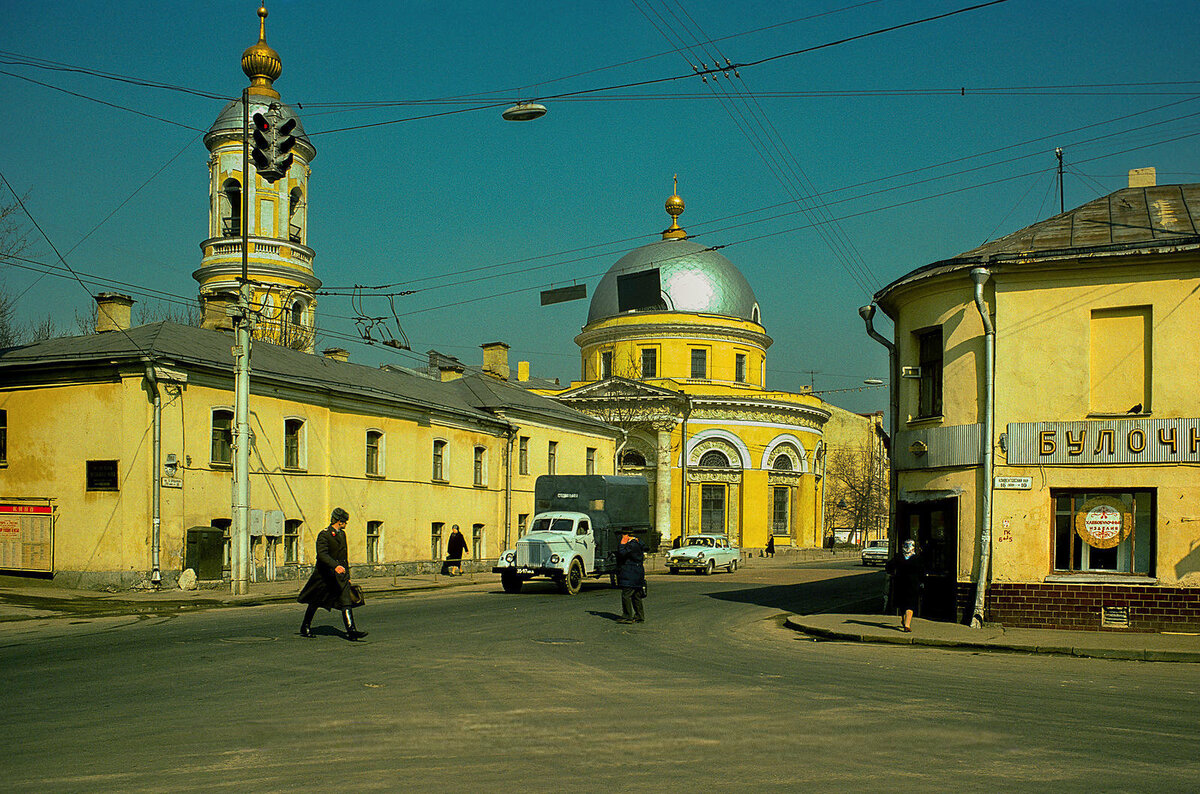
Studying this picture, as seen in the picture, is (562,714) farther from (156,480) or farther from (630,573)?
(156,480)

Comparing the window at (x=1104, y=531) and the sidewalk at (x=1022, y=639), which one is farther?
the window at (x=1104, y=531)

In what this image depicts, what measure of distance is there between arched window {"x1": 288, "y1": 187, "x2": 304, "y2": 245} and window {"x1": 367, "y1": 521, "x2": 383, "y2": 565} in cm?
1807

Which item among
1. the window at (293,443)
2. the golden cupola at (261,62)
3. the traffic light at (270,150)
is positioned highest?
the golden cupola at (261,62)

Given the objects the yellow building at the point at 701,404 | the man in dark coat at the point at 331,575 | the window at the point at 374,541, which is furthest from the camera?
the yellow building at the point at 701,404

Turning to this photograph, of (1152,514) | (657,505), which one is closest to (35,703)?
(1152,514)

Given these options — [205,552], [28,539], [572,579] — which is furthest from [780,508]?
[28,539]

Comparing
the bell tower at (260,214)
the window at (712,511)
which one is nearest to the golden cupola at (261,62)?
the bell tower at (260,214)

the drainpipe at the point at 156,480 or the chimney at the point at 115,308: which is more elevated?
the chimney at the point at 115,308

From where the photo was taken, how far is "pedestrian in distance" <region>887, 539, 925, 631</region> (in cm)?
1747

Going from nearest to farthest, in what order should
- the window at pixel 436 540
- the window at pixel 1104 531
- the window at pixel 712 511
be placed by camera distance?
the window at pixel 1104 531 → the window at pixel 436 540 → the window at pixel 712 511

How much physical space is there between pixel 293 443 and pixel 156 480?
5.97 metres

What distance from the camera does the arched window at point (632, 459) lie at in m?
64.1

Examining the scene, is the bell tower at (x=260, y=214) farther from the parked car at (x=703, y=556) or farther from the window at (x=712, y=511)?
the window at (x=712, y=511)

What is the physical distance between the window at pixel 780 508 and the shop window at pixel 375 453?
37.2 m
